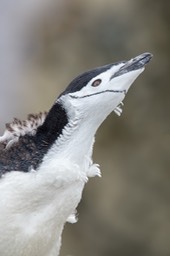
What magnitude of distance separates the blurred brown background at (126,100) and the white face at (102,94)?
59.2 inches

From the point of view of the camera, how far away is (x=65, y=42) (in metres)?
2.60

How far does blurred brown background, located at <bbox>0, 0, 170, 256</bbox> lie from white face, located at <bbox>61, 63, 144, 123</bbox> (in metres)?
1.50

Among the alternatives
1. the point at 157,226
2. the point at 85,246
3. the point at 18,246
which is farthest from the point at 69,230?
the point at 18,246

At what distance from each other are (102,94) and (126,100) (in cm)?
156

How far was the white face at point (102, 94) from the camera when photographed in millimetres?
1014

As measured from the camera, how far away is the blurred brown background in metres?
2.55

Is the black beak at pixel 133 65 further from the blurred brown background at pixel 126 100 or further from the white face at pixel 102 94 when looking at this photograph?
the blurred brown background at pixel 126 100

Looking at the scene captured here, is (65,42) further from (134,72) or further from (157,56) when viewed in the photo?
(134,72)

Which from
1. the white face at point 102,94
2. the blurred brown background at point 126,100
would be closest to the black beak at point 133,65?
the white face at point 102,94

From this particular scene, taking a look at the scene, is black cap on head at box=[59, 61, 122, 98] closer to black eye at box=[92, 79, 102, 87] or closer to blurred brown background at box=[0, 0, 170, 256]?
black eye at box=[92, 79, 102, 87]

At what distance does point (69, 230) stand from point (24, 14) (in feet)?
2.29

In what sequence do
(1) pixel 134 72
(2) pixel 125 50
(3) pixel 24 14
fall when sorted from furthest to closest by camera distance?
(3) pixel 24 14, (2) pixel 125 50, (1) pixel 134 72

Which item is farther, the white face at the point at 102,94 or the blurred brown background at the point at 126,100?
the blurred brown background at the point at 126,100

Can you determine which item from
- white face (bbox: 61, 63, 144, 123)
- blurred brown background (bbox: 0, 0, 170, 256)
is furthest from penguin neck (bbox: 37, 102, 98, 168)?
blurred brown background (bbox: 0, 0, 170, 256)
